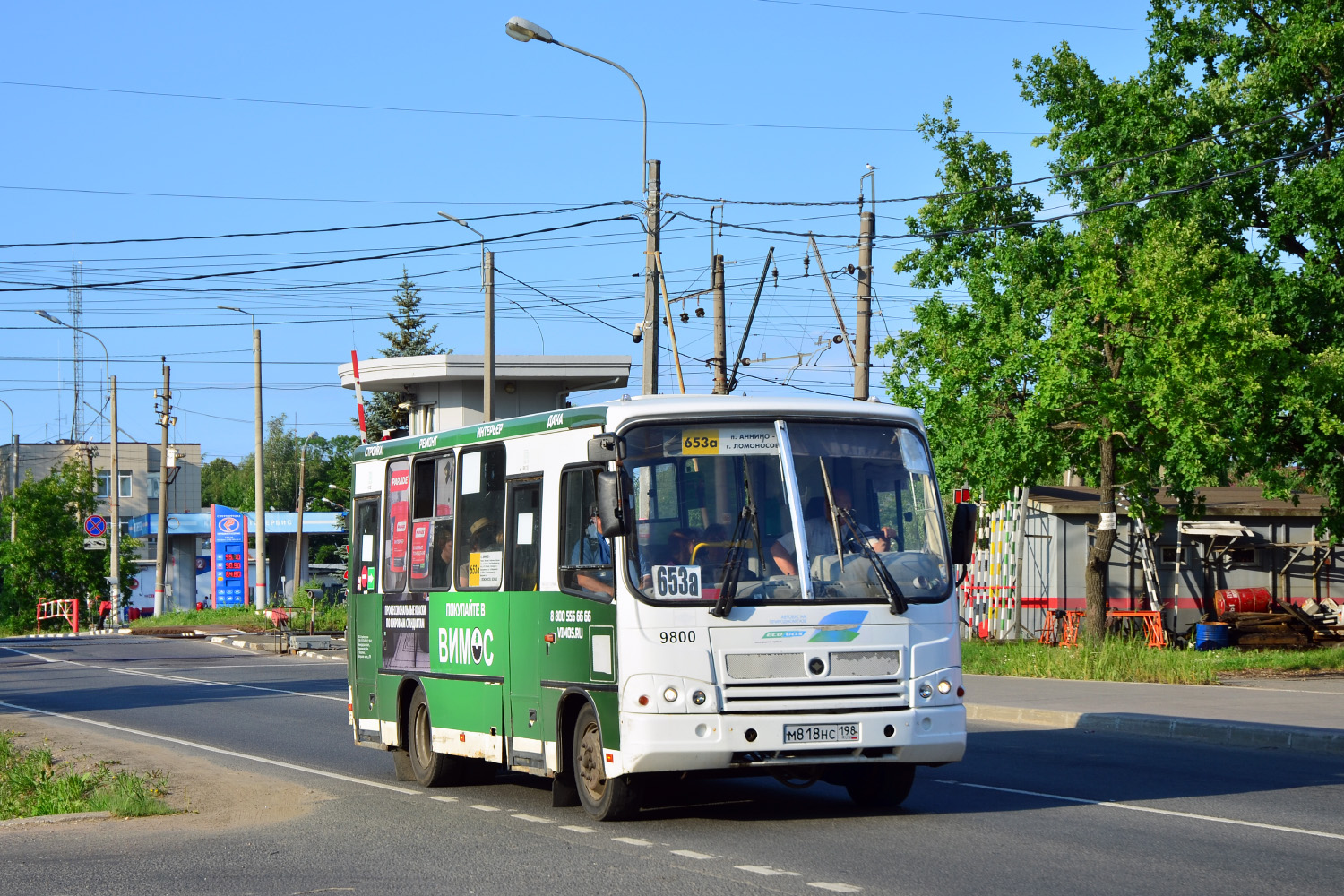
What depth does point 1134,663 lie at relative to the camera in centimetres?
2439

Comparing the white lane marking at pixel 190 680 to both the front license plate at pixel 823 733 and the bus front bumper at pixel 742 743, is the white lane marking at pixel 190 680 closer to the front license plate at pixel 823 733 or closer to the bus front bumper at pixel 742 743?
the bus front bumper at pixel 742 743

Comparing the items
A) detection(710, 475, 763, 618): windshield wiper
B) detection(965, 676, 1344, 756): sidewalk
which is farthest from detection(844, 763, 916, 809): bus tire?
detection(965, 676, 1344, 756): sidewalk

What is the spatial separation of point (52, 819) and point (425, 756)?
3035 millimetres

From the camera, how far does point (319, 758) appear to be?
16.1 metres

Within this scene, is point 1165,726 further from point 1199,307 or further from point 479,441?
point 1199,307

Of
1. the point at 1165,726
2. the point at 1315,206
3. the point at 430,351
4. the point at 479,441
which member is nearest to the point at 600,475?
the point at 479,441

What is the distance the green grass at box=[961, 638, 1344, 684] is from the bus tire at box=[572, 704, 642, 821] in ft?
49.3

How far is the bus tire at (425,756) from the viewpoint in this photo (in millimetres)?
13258

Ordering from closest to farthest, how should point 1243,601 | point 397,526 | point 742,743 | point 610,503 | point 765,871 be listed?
point 765,871 < point 742,743 < point 610,503 < point 397,526 < point 1243,601

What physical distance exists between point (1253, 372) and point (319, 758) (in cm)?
1713

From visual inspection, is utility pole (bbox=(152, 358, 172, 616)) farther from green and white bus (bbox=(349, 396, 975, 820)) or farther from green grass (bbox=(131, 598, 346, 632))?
green and white bus (bbox=(349, 396, 975, 820))

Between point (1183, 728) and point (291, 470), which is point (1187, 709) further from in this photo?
point (291, 470)

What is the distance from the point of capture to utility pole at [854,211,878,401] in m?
28.0

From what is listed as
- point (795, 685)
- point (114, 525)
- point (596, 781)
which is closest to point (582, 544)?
point (596, 781)
